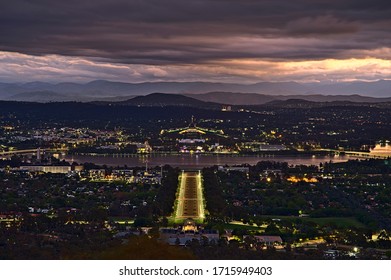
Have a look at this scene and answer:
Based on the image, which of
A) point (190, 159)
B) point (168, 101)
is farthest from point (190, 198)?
point (168, 101)

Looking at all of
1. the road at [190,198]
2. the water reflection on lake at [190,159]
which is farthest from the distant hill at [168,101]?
the road at [190,198]

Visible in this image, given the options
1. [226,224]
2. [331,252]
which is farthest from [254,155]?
[331,252]

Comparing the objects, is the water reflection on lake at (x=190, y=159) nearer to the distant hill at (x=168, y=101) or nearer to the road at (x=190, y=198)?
the road at (x=190, y=198)

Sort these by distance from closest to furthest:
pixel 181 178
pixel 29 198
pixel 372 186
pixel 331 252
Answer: pixel 331 252, pixel 29 198, pixel 372 186, pixel 181 178

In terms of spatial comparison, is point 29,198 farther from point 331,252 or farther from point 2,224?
point 331,252

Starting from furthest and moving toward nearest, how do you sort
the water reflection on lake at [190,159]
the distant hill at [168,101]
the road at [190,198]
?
1. the distant hill at [168,101]
2. the water reflection on lake at [190,159]
3. the road at [190,198]

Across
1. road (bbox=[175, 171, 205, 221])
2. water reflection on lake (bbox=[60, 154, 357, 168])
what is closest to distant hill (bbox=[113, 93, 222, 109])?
water reflection on lake (bbox=[60, 154, 357, 168])

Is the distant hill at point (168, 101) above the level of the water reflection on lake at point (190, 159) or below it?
above

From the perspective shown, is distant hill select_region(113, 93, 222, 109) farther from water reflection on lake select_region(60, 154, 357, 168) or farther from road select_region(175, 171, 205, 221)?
road select_region(175, 171, 205, 221)
